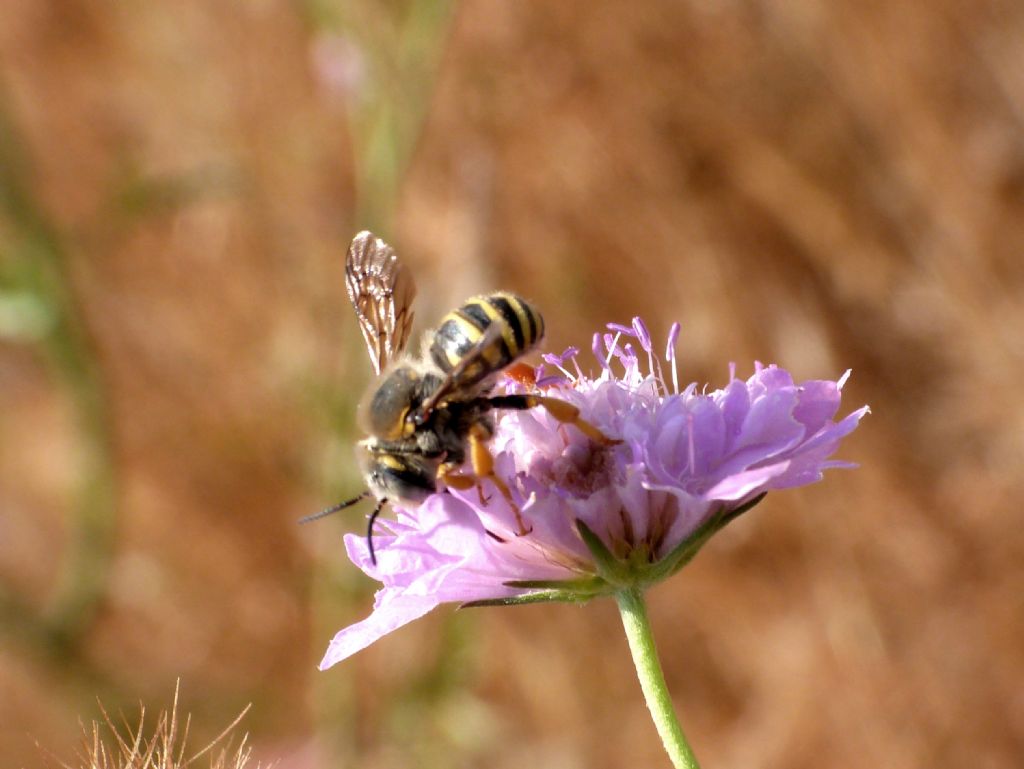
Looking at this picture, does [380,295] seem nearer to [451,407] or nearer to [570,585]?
[451,407]

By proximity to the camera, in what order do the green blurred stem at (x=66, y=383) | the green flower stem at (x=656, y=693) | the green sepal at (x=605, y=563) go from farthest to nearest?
the green blurred stem at (x=66, y=383)
the green sepal at (x=605, y=563)
the green flower stem at (x=656, y=693)

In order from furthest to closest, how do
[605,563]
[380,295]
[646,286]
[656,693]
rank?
[646,286], [380,295], [605,563], [656,693]

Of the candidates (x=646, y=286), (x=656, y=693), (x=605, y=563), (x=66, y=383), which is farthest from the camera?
(x=646, y=286)

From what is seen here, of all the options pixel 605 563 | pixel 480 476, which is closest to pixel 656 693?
pixel 605 563

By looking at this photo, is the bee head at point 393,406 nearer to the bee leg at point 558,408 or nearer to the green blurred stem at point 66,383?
the bee leg at point 558,408

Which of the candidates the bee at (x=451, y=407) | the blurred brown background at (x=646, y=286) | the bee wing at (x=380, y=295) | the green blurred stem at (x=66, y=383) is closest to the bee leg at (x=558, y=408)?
the bee at (x=451, y=407)

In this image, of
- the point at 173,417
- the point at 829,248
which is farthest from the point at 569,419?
the point at 173,417

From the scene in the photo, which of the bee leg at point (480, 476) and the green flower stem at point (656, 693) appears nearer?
the green flower stem at point (656, 693)
